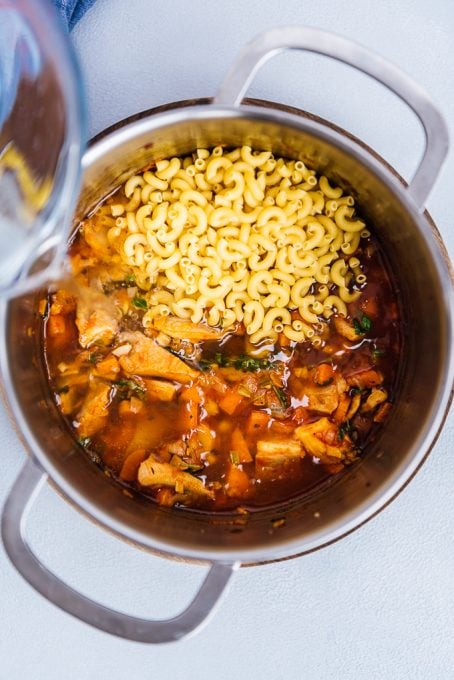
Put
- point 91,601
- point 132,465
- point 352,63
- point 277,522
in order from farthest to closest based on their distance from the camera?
point 132,465, point 277,522, point 91,601, point 352,63

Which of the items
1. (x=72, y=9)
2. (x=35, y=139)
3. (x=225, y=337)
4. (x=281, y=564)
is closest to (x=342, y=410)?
(x=225, y=337)

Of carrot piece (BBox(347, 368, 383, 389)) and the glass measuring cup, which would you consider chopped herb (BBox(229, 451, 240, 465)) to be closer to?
carrot piece (BBox(347, 368, 383, 389))

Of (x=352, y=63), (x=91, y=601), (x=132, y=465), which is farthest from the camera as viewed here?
(x=132, y=465)

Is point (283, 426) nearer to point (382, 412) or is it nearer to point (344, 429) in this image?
point (344, 429)

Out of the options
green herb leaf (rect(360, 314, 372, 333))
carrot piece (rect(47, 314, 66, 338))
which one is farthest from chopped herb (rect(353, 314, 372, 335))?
carrot piece (rect(47, 314, 66, 338))

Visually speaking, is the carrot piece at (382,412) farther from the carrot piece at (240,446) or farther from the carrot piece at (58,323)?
the carrot piece at (58,323)

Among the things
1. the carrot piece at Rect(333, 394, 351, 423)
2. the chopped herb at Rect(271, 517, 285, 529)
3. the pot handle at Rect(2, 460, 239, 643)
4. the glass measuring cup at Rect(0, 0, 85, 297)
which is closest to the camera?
the glass measuring cup at Rect(0, 0, 85, 297)

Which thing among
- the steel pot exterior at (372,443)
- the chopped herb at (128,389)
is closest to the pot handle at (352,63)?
the steel pot exterior at (372,443)
